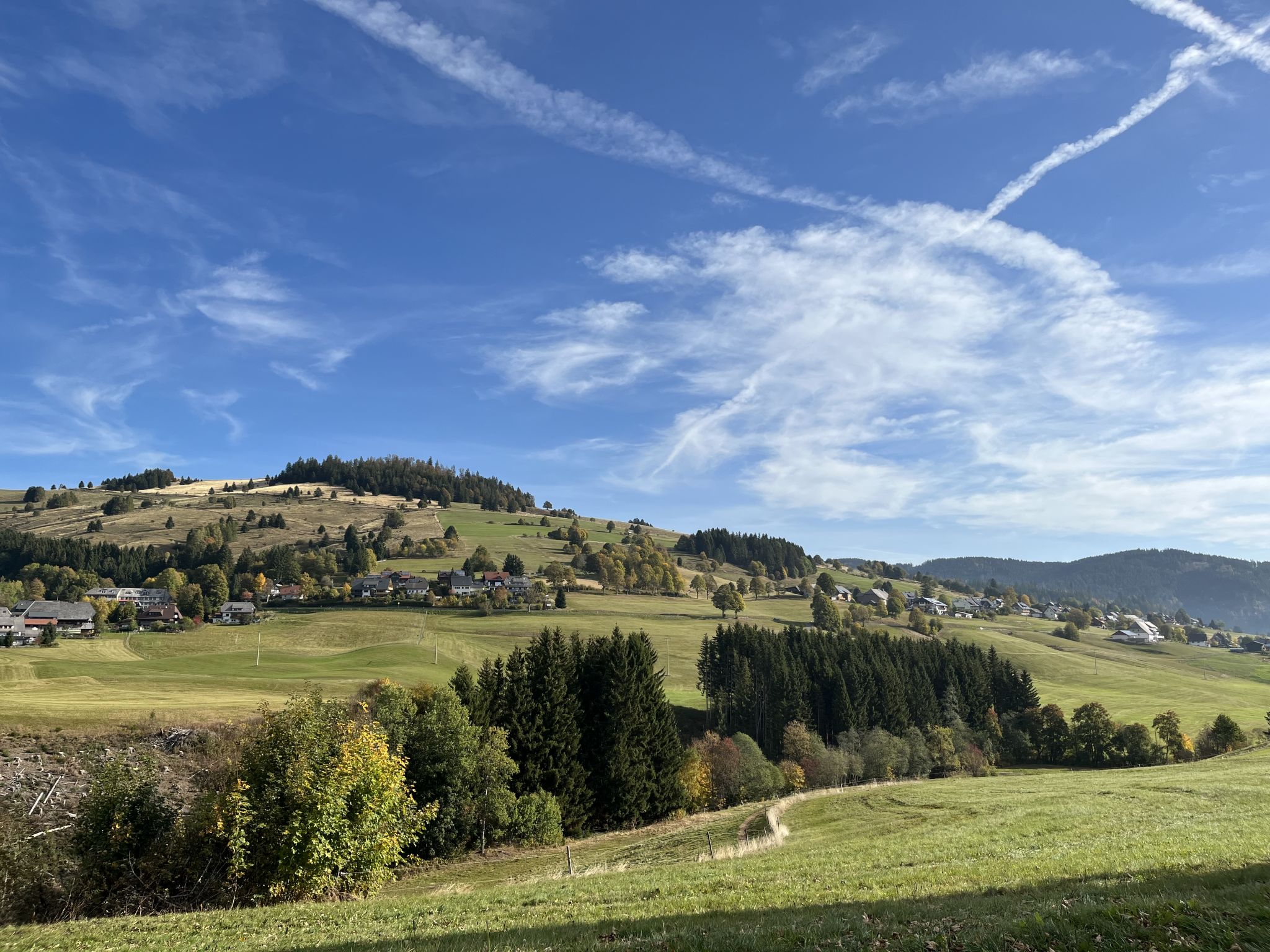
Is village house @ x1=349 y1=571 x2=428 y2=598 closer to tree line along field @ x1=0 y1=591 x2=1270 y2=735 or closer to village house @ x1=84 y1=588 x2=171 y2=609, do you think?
tree line along field @ x1=0 y1=591 x2=1270 y2=735

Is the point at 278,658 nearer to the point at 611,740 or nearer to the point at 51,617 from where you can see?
the point at 51,617

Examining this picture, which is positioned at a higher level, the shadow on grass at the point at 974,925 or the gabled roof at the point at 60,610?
the gabled roof at the point at 60,610

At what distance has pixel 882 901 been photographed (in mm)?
15234

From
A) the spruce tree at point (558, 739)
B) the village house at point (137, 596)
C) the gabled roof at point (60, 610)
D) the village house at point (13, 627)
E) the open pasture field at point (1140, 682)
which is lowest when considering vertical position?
the open pasture field at point (1140, 682)

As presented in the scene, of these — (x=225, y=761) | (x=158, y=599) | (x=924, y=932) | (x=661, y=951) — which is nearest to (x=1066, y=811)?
(x=924, y=932)

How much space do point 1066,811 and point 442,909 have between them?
29282 millimetres

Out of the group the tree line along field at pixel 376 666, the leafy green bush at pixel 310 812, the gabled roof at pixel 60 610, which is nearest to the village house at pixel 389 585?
the tree line along field at pixel 376 666

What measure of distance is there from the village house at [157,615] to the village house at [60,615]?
10.1 m

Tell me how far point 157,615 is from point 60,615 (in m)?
21.1

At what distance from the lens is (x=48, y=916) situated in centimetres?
2653

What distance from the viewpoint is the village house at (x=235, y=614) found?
512ft

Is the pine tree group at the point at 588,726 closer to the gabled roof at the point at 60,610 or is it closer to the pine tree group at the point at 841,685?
the pine tree group at the point at 841,685

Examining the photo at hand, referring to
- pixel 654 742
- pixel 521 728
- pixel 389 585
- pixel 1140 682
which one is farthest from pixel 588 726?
pixel 1140 682

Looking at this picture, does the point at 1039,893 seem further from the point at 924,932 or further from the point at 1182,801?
the point at 1182,801
